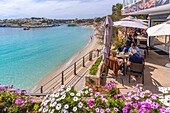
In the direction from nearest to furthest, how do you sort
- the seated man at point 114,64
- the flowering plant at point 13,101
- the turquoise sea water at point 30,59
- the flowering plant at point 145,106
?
the flowering plant at point 145,106, the flowering plant at point 13,101, the seated man at point 114,64, the turquoise sea water at point 30,59

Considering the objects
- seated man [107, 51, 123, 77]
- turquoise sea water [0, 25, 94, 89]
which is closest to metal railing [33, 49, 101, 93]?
seated man [107, 51, 123, 77]

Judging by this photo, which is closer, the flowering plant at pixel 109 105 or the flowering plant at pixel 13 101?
the flowering plant at pixel 109 105

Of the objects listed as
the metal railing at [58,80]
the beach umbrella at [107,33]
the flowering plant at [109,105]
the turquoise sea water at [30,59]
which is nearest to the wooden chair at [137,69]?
the beach umbrella at [107,33]

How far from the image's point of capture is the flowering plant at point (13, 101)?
203cm

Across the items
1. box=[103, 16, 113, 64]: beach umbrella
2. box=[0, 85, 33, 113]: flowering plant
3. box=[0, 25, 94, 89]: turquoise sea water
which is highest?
box=[103, 16, 113, 64]: beach umbrella

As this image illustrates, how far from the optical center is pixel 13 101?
2.15 meters

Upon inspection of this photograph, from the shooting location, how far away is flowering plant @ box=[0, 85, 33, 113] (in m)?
2.03

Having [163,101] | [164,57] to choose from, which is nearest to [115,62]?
[163,101]

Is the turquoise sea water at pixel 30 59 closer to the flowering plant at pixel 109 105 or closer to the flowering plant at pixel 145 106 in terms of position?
the flowering plant at pixel 109 105

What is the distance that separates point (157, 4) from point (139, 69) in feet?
10.9

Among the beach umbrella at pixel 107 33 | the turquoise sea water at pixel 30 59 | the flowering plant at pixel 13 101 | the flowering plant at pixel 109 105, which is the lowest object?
the turquoise sea water at pixel 30 59

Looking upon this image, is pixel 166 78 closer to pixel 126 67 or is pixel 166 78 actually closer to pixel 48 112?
pixel 126 67

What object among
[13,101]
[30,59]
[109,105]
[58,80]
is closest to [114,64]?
[109,105]

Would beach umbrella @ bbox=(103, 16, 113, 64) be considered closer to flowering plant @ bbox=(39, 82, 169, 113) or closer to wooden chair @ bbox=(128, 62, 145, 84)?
wooden chair @ bbox=(128, 62, 145, 84)
